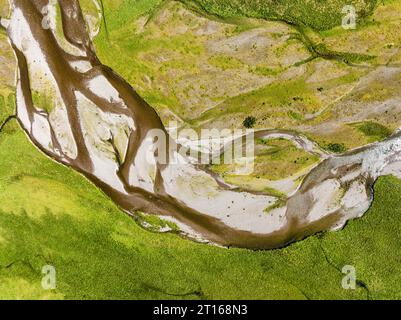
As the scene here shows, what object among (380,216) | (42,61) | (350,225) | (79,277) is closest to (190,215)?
(79,277)

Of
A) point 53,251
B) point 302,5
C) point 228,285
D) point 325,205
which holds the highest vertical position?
point 302,5

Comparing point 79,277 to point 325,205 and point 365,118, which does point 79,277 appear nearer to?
point 325,205

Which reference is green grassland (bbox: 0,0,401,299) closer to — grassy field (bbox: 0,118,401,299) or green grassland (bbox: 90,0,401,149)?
grassy field (bbox: 0,118,401,299)

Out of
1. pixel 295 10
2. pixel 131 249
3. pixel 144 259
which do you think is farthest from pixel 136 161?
pixel 295 10

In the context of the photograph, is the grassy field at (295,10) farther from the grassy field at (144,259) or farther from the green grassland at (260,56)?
the grassy field at (144,259)

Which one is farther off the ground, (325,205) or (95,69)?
(95,69)

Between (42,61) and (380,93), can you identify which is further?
(42,61)

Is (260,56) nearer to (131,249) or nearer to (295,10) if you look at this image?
(295,10)
